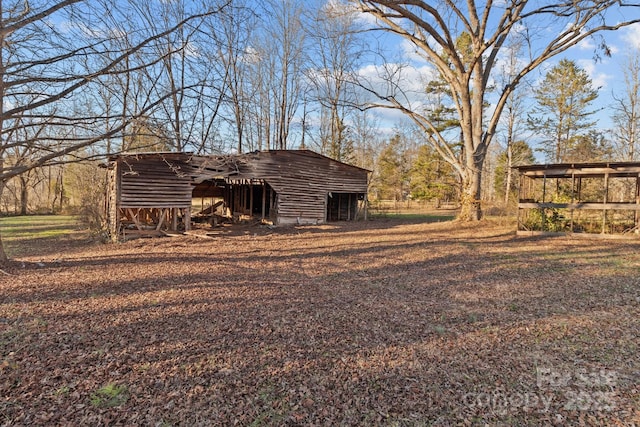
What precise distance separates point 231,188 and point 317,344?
2135 cm

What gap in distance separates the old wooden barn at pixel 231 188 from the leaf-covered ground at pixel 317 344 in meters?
4.50

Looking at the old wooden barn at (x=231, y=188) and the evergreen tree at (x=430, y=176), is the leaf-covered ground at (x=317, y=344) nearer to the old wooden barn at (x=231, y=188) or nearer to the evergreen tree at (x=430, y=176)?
the old wooden barn at (x=231, y=188)

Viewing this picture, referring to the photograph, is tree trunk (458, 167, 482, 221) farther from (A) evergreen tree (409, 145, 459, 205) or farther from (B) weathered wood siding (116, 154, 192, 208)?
(A) evergreen tree (409, 145, 459, 205)

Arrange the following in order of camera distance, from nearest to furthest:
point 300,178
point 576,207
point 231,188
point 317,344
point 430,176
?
point 317,344
point 576,207
point 300,178
point 231,188
point 430,176

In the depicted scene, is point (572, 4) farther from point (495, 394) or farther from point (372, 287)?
point (495, 394)

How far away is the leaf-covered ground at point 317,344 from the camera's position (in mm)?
3053

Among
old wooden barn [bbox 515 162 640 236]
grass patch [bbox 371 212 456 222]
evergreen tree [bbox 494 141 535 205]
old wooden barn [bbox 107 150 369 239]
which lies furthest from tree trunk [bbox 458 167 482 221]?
evergreen tree [bbox 494 141 535 205]

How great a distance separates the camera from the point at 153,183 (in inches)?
550

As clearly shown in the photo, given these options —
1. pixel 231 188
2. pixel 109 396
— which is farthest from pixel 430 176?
pixel 109 396

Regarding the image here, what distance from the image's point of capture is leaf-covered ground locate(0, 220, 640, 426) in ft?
10.0

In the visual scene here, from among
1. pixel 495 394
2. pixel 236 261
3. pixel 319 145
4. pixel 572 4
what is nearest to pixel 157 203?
pixel 236 261

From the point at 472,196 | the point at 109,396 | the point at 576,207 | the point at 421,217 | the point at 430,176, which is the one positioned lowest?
the point at 109,396

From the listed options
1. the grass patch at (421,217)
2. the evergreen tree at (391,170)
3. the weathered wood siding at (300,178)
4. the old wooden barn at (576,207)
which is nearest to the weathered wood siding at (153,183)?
the weathered wood siding at (300,178)

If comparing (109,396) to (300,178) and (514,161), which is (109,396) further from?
(514,161)
